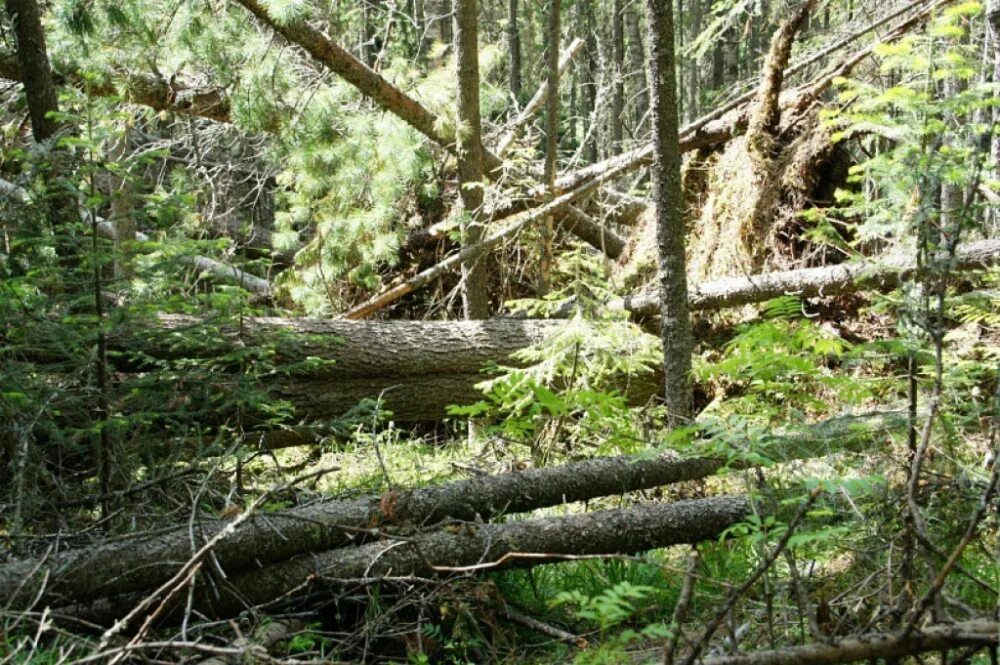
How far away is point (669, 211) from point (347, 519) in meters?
2.82

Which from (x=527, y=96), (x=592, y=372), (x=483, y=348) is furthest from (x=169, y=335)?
(x=527, y=96)

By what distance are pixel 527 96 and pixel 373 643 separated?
1950 cm

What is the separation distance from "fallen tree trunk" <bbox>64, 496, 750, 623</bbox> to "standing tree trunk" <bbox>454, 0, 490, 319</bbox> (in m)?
4.41

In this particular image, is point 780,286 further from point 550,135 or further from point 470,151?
point 470,151

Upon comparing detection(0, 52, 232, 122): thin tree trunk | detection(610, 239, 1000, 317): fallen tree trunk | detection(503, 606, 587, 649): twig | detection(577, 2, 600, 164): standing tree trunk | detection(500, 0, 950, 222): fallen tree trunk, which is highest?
detection(577, 2, 600, 164): standing tree trunk

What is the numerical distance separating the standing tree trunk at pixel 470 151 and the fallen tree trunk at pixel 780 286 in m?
1.59

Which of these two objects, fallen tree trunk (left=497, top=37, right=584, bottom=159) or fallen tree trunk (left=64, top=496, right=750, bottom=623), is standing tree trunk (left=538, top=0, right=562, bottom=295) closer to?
fallen tree trunk (left=497, top=37, right=584, bottom=159)

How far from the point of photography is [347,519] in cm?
382

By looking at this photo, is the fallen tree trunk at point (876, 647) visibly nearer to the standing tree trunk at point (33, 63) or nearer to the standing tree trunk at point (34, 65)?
the standing tree trunk at point (34, 65)

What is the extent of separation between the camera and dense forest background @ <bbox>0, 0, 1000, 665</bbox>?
10.4ft

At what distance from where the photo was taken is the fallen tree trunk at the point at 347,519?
3.28 metres

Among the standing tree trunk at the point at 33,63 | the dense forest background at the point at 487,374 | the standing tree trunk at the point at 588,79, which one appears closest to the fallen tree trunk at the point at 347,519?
the dense forest background at the point at 487,374

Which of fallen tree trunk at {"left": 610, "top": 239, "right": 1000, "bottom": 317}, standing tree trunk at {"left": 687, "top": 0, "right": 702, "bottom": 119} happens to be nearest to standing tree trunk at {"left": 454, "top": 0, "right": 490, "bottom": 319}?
fallen tree trunk at {"left": 610, "top": 239, "right": 1000, "bottom": 317}

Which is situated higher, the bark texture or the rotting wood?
the bark texture
